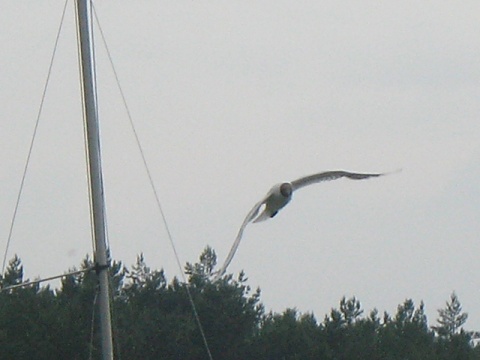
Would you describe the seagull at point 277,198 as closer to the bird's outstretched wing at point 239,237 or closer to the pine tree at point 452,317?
the bird's outstretched wing at point 239,237

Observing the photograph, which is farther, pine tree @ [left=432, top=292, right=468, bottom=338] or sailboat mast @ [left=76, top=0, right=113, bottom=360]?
pine tree @ [left=432, top=292, right=468, bottom=338]

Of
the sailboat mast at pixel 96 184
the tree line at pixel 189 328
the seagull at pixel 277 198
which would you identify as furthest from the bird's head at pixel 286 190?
the tree line at pixel 189 328

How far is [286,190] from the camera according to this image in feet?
61.7

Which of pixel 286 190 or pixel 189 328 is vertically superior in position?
pixel 189 328

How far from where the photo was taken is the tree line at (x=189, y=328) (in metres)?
54.1

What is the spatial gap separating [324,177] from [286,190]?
1.91 ft

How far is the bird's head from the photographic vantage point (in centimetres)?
1877

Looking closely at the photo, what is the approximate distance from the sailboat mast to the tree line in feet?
102

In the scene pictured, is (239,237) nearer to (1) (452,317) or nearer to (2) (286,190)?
(2) (286,190)

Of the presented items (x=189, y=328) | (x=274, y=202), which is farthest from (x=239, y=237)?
(x=189, y=328)

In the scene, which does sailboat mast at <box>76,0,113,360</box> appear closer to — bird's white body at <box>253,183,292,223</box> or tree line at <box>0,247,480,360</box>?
bird's white body at <box>253,183,292,223</box>

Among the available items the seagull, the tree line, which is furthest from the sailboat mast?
the tree line

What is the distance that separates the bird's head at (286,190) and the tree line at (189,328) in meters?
31.7

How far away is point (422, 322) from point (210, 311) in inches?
708
